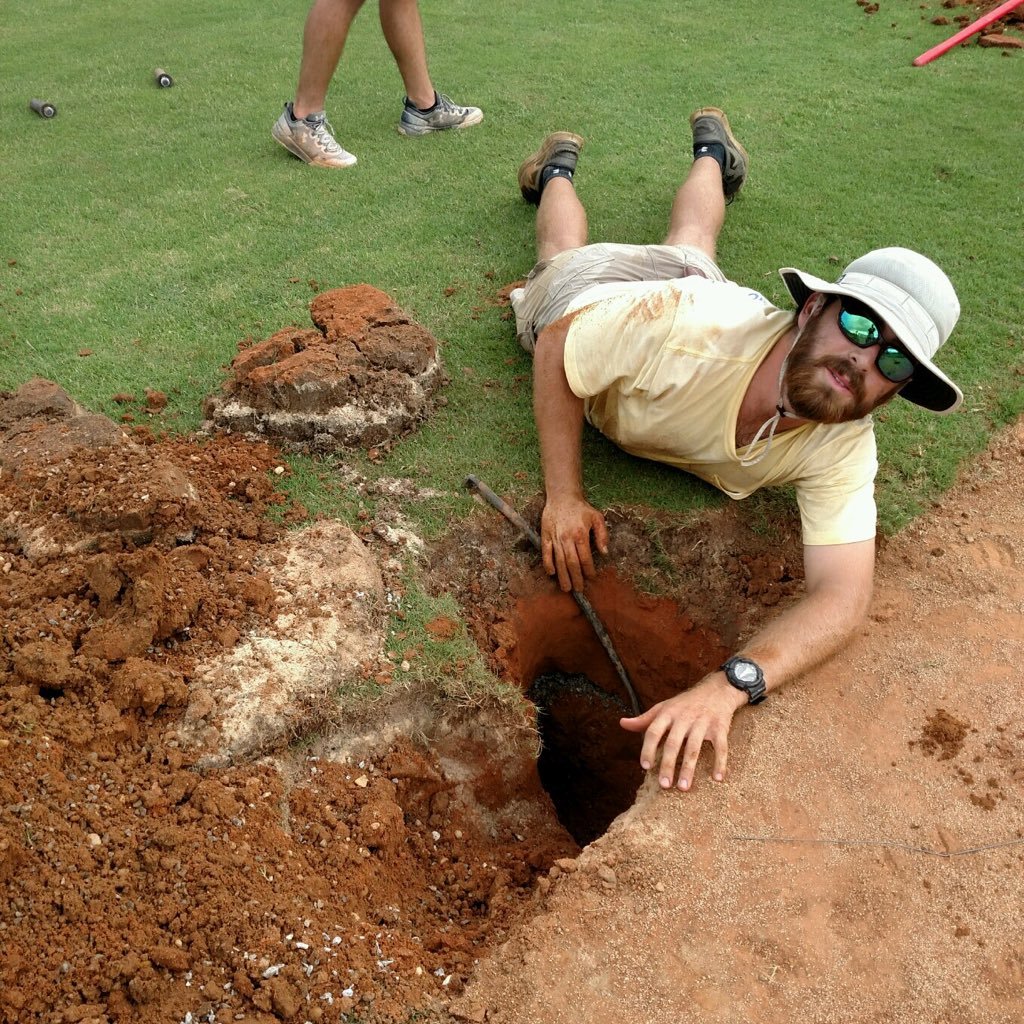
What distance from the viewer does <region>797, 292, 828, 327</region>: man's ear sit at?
2762 millimetres

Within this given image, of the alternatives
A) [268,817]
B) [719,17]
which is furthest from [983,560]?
[719,17]

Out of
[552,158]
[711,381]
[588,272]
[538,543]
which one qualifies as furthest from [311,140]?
[711,381]

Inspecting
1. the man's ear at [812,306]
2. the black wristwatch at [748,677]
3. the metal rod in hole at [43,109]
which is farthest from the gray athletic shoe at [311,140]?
the black wristwatch at [748,677]

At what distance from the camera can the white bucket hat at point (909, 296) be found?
2.62 metres

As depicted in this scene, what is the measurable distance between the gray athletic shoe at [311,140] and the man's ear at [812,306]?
11.0 ft

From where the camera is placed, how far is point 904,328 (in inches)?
103

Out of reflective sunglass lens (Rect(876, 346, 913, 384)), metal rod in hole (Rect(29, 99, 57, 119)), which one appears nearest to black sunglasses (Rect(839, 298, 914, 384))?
reflective sunglass lens (Rect(876, 346, 913, 384))

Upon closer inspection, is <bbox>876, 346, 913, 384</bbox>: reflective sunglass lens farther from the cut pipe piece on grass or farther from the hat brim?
the cut pipe piece on grass

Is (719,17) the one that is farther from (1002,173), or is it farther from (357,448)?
(357,448)

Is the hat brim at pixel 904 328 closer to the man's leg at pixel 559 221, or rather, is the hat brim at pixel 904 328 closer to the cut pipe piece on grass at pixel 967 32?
the man's leg at pixel 559 221

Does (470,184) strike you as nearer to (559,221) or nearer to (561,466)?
(559,221)

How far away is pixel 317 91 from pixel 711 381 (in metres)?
3.35

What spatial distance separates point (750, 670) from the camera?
2.69 m

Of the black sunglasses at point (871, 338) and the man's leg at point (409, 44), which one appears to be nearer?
the black sunglasses at point (871, 338)
